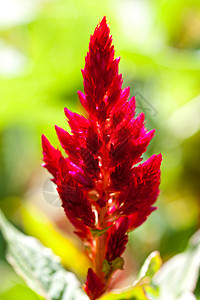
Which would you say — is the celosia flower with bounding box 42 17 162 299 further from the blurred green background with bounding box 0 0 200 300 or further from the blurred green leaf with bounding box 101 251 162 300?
the blurred green background with bounding box 0 0 200 300

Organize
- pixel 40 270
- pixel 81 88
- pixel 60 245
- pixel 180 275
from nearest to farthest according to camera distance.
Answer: pixel 40 270
pixel 180 275
pixel 60 245
pixel 81 88

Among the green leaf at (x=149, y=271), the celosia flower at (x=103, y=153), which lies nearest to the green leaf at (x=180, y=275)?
the green leaf at (x=149, y=271)

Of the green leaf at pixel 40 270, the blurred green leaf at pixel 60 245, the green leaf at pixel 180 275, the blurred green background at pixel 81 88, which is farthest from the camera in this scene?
the blurred green background at pixel 81 88

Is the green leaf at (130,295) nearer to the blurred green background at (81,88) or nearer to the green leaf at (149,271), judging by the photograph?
the green leaf at (149,271)

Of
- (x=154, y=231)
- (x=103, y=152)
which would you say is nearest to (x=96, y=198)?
(x=103, y=152)

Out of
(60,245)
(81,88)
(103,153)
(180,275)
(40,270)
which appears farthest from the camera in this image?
(81,88)

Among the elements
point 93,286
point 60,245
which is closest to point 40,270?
point 93,286

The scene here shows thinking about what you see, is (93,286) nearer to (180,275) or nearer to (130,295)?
(130,295)

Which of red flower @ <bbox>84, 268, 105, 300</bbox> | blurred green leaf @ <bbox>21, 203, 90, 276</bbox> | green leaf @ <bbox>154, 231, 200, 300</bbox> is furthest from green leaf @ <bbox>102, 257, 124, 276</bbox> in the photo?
blurred green leaf @ <bbox>21, 203, 90, 276</bbox>
